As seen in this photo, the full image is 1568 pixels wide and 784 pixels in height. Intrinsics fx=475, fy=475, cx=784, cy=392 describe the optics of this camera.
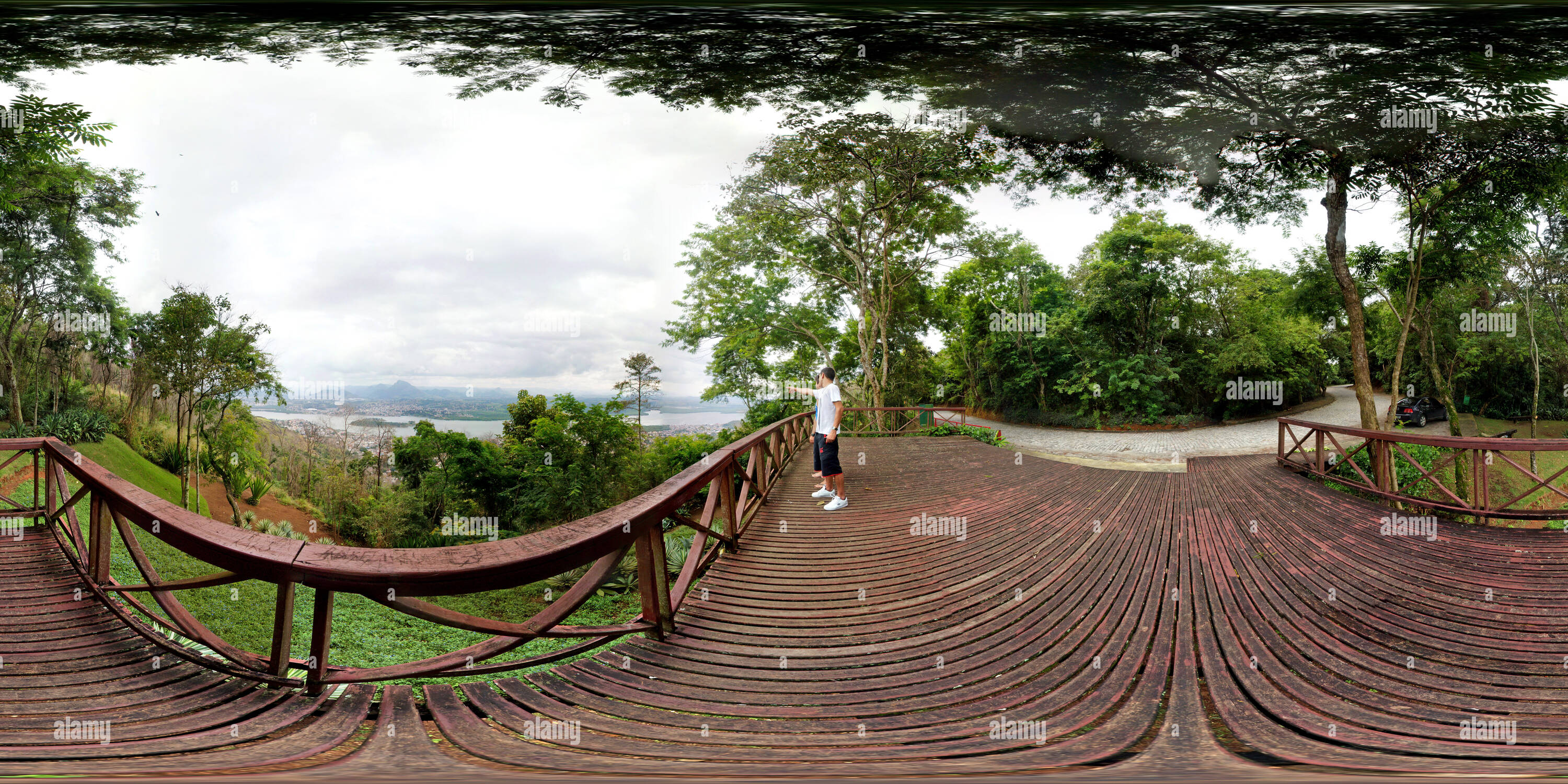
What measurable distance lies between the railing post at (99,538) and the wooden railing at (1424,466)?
4060 mm

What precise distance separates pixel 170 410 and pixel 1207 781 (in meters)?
3.43

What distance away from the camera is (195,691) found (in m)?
1.16

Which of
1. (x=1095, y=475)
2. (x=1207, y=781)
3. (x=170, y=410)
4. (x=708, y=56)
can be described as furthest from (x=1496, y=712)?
(x=170, y=410)

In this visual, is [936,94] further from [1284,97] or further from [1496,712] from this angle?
[1496,712]

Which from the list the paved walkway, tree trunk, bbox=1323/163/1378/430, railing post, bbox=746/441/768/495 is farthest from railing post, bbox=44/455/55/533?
tree trunk, bbox=1323/163/1378/430
